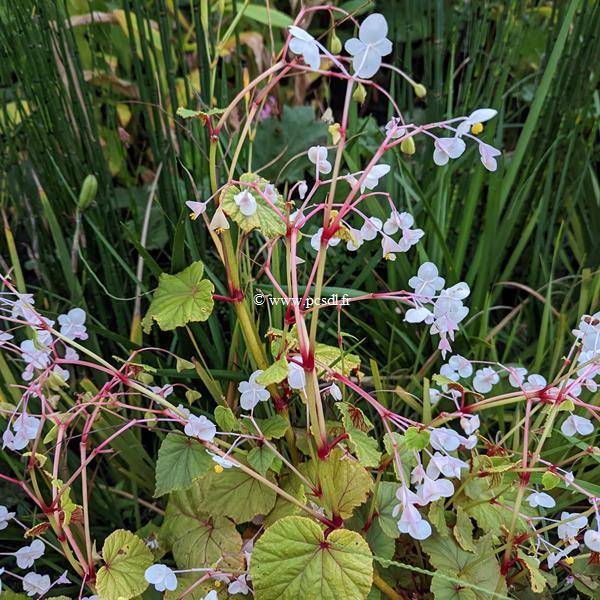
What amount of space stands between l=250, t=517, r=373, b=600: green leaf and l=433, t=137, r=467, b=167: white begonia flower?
356 mm

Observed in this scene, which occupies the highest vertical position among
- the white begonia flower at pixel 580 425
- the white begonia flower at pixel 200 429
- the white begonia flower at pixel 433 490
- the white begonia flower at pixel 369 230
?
the white begonia flower at pixel 369 230

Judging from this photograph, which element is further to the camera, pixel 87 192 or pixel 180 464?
pixel 87 192

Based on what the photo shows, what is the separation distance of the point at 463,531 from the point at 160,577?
12.6 inches

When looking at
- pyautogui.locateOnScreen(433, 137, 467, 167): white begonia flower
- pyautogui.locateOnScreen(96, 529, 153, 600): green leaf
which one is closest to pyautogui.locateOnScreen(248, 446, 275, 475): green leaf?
pyautogui.locateOnScreen(96, 529, 153, 600): green leaf

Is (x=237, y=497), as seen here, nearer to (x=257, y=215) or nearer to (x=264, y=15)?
(x=257, y=215)

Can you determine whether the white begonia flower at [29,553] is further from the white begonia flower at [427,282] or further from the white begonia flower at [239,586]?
the white begonia flower at [427,282]

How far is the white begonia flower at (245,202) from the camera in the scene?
2.11 feet

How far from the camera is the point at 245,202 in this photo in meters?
0.65

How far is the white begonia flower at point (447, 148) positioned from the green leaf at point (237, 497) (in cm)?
41

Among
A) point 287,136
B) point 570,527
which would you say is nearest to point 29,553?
point 570,527

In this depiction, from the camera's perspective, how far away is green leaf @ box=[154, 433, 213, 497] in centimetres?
76

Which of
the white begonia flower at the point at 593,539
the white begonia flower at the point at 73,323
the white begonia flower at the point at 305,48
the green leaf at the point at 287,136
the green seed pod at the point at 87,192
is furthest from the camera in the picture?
the green leaf at the point at 287,136

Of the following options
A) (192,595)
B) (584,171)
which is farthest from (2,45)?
(584,171)

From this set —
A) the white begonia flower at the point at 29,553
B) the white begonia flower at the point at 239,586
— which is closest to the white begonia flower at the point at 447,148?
the white begonia flower at the point at 239,586
